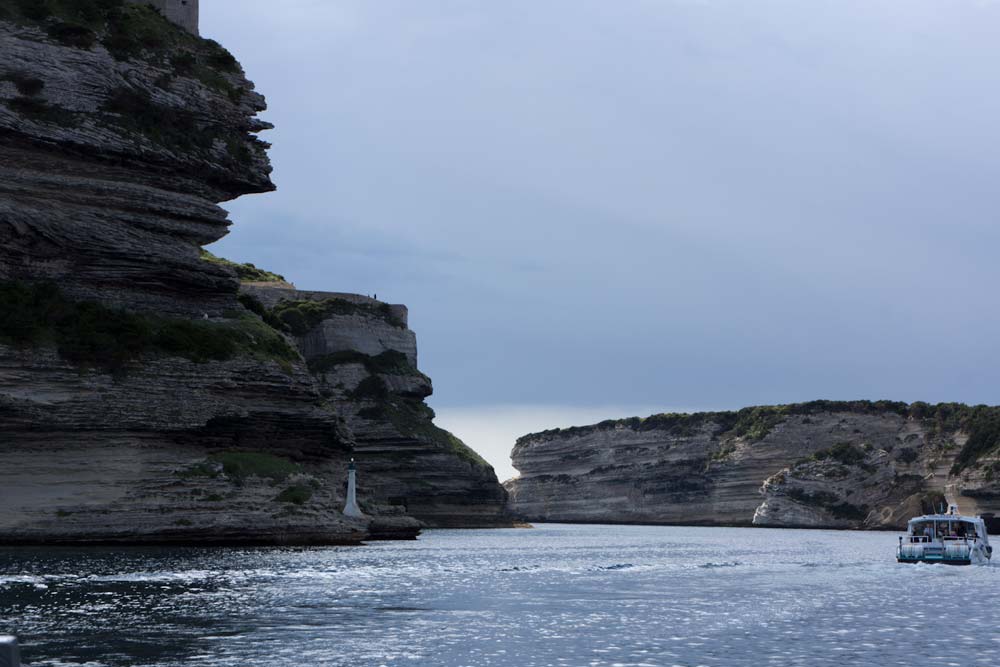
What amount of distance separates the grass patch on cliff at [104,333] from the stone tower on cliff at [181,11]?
3421cm

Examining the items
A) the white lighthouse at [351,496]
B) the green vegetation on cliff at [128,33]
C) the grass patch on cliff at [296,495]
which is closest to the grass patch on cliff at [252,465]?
the grass patch on cliff at [296,495]

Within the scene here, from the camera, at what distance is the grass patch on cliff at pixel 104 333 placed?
286 feet

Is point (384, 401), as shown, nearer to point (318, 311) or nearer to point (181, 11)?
point (318, 311)

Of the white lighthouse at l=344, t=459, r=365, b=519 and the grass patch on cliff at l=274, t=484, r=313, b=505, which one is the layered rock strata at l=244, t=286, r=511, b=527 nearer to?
the white lighthouse at l=344, t=459, r=365, b=519

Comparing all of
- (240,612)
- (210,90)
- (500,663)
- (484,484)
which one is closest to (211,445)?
(210,90)

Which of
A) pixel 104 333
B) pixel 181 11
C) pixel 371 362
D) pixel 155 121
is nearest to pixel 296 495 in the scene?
pixel 104 333

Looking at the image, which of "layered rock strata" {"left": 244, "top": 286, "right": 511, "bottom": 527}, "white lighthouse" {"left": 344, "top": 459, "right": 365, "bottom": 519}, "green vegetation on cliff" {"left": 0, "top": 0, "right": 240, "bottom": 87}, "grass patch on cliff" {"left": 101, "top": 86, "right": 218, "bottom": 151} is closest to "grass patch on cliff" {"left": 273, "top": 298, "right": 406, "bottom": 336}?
"layered rock strata" {"left": 244, "top": 286, "right": 511, "bottom": 527}

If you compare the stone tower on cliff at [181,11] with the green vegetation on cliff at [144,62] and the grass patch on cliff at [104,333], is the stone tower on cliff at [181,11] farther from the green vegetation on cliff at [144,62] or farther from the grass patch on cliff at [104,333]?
the grass patch on cliff at [104,333]

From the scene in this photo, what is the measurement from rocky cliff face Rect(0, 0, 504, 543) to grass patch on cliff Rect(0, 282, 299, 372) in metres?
0.16

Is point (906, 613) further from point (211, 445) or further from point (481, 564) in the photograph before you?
point (211, 445)

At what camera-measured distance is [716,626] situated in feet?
160

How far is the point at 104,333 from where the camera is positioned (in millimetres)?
91250

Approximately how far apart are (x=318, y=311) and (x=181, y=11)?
64.3 metres

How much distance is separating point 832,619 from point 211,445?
53.1m
